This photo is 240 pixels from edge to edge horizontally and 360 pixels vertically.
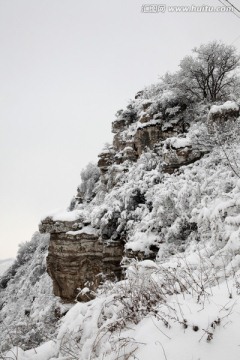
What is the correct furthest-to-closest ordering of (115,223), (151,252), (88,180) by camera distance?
1. (88,180)
2. (115,223)
3. (151,252)

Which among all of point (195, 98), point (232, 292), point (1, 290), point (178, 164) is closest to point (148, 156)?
point (178, 164)

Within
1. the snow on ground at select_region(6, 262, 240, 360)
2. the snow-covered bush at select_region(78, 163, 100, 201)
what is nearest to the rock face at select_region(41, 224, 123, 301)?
the snow on ground at select_region(6, 262, 240, 360)

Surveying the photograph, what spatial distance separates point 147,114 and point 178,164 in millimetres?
4525

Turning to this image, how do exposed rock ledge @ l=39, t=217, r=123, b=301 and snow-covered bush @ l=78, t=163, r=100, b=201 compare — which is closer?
exposed rock ledge @ l=39, t=217, r=123, b=301

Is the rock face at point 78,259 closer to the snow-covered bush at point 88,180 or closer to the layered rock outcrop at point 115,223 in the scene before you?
the layered rock outcrop at point 115,223

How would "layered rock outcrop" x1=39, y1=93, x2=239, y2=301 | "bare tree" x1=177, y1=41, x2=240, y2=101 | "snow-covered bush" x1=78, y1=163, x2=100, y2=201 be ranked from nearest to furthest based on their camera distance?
"layered rock outcrop" x1=39, y1=93, x2=239, y2=301, "bare tree" x1=177, y1=41, x2=240, y2=101, "snow-covered bush" x1=78, y1=163, x2=100, y2=201

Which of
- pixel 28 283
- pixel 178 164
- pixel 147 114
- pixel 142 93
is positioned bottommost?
pixel 28 283

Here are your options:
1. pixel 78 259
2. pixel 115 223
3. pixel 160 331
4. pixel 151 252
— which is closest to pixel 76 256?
pixel 78 259

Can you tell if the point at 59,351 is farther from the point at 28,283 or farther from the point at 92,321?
the point at 28,283

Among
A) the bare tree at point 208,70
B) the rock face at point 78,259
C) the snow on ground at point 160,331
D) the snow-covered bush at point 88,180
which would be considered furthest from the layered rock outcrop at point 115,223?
the snow-covered bush at point 88,180

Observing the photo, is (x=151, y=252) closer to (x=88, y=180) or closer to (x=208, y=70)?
(x=208, y=70)

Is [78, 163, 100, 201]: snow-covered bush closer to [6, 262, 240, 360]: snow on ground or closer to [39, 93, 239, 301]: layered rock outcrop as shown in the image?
[39, 93, 239, 301]: layered rock outcrop

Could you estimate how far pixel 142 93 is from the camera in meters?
18.8

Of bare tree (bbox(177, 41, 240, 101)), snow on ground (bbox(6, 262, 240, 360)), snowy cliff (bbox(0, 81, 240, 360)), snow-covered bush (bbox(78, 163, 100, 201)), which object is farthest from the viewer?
snow-covered bush (bbox(78, 163, 100, 201))
